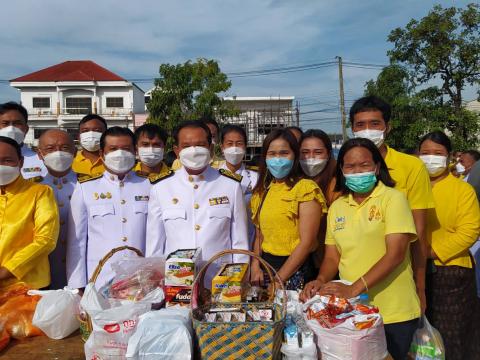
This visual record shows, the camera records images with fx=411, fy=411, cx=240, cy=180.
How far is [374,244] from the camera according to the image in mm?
2434

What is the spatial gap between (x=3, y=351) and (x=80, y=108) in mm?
41394

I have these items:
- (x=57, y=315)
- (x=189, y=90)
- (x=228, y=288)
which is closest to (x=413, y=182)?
(x=228, y=288)

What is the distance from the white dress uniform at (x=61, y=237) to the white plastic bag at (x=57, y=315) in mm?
1124

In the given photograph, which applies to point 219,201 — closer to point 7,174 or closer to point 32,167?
point 7,174

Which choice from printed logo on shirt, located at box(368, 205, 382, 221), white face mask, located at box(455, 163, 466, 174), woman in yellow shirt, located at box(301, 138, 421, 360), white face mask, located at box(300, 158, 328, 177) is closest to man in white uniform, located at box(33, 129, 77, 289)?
white face mask, located at box(300, 158, 328, 177)

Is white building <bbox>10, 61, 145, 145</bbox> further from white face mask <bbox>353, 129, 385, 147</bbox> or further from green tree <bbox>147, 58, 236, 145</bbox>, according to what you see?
white face mask <bbox>353, 129, 385, 147</bbox>

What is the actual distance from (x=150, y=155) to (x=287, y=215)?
1533mm

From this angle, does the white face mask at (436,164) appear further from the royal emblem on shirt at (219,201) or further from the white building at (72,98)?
the white building at (72,98)

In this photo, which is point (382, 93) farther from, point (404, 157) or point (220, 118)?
point (404, 157)

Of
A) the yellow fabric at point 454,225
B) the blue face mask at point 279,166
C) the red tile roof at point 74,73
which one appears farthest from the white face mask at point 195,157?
the red tile roof at point 74,73

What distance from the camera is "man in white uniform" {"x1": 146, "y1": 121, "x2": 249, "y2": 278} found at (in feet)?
9.58

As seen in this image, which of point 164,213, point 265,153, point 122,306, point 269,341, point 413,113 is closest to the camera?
point 269,341

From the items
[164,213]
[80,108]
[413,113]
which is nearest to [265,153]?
[164,213]

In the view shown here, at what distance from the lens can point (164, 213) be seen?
117 inches
